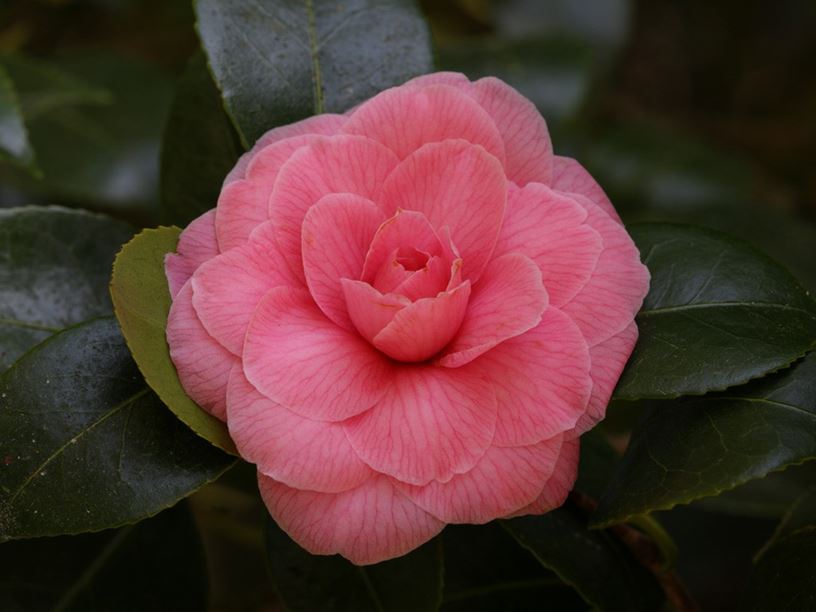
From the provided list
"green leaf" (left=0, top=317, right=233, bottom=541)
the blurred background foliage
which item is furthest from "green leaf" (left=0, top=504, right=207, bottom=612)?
"green leaf" (left=0, top=317, right=233, bottom=541)

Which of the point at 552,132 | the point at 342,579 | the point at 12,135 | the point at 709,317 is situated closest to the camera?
the point at 709,317

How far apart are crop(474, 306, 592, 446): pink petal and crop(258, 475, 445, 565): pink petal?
0.08 metres

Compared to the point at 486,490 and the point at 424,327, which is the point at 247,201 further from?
A: the point at 486,490

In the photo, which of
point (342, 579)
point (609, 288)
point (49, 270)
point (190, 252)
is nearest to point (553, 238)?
point (609, 288)

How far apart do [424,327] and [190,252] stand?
7.3 inches

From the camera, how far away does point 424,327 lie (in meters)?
0.63

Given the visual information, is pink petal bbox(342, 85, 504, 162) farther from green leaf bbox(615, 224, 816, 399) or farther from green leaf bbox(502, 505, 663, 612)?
green leaf bbox(502, 505, 663, 612)

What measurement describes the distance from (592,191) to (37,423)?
436 millimetres

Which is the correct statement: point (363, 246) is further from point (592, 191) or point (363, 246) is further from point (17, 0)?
point (17, 0)

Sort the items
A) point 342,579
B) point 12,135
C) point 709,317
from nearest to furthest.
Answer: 1. point 709,317
2. point 342,579
3. point 12,135

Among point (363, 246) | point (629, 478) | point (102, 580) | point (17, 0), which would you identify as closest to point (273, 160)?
point (363, 246)

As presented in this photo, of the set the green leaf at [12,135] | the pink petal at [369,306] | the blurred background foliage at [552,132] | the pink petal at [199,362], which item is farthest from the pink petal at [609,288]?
the green leaf at [12,135]

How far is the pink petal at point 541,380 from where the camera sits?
62 cm

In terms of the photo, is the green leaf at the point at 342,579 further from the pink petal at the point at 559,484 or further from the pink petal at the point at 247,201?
the pink petal at the point at 247,201
